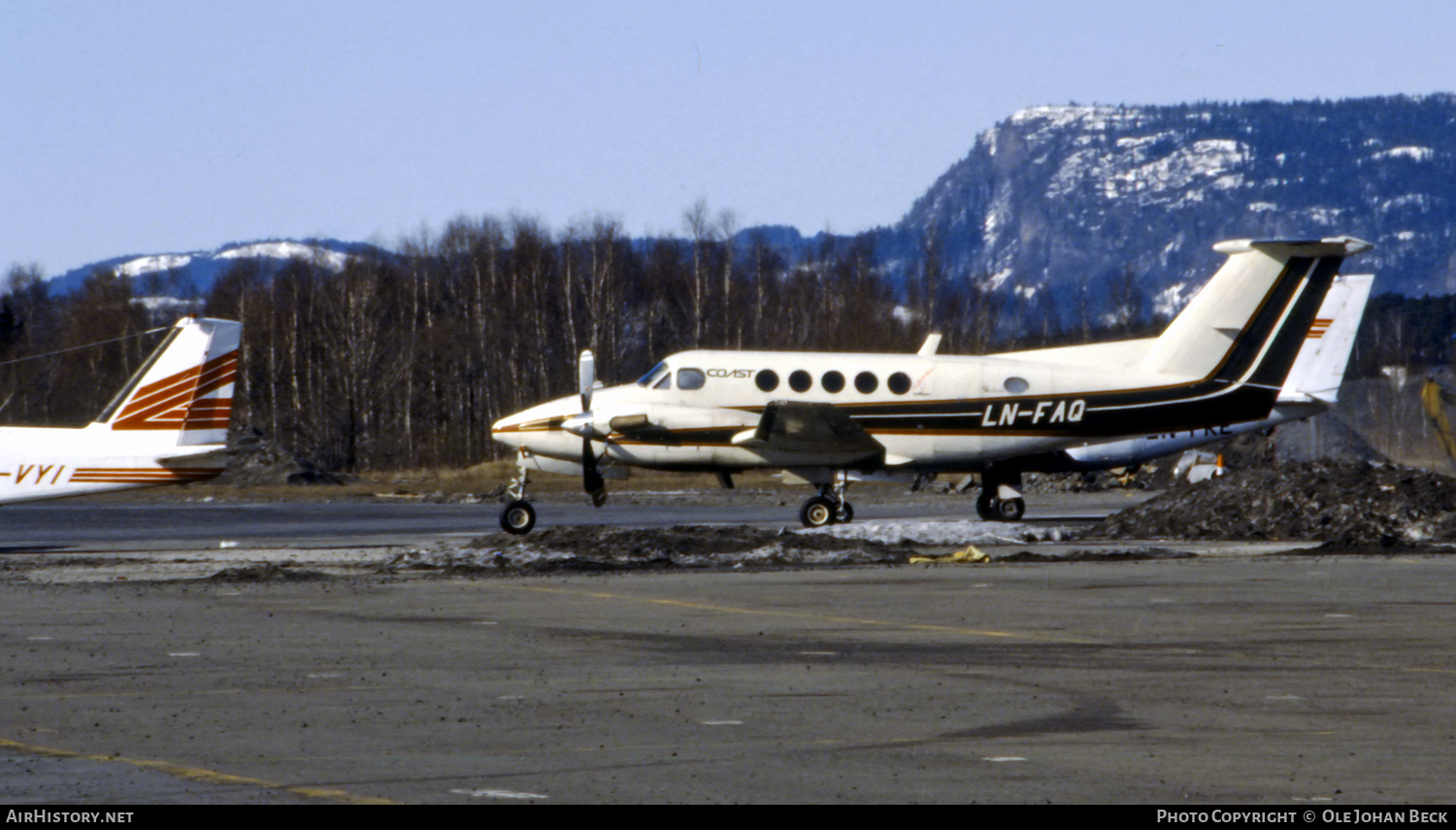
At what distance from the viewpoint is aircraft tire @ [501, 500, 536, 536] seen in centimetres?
2448

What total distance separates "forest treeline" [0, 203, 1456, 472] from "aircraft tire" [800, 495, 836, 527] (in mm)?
38891

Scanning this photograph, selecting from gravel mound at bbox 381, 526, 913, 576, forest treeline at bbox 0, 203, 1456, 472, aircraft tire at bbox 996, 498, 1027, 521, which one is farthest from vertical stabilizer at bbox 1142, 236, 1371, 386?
forest treeline at bbox 0, 203, 1456, 472

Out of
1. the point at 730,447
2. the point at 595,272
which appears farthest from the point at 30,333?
the point at 730,447

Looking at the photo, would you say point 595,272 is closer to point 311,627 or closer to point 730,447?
point 730,447

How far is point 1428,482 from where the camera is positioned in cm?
2372

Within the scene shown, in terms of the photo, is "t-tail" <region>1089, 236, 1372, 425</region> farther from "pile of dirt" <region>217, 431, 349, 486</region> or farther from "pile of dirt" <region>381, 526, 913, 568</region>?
"pile of dirt" <region>217, 431, 349, 486</region>

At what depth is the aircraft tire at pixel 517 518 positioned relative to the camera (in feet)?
80.3

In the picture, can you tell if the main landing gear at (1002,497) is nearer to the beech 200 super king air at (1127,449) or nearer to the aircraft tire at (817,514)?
the beech 200 super king air at (1127,449)

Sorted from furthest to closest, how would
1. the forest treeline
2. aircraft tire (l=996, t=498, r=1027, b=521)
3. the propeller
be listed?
1. the forest treeline
2. aircraft tire (l=996, t=498, r=1027, b=521)
3. the propeller

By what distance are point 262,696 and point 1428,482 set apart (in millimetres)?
20019

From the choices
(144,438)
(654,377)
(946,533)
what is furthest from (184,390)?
(946,533)

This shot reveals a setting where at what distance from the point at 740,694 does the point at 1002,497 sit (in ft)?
64.5

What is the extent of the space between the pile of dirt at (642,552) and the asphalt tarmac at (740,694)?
360cm

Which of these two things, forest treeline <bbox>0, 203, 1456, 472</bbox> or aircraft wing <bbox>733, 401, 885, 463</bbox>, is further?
forest treeline <bbox>0, 203, 1456, 472</bbox>
